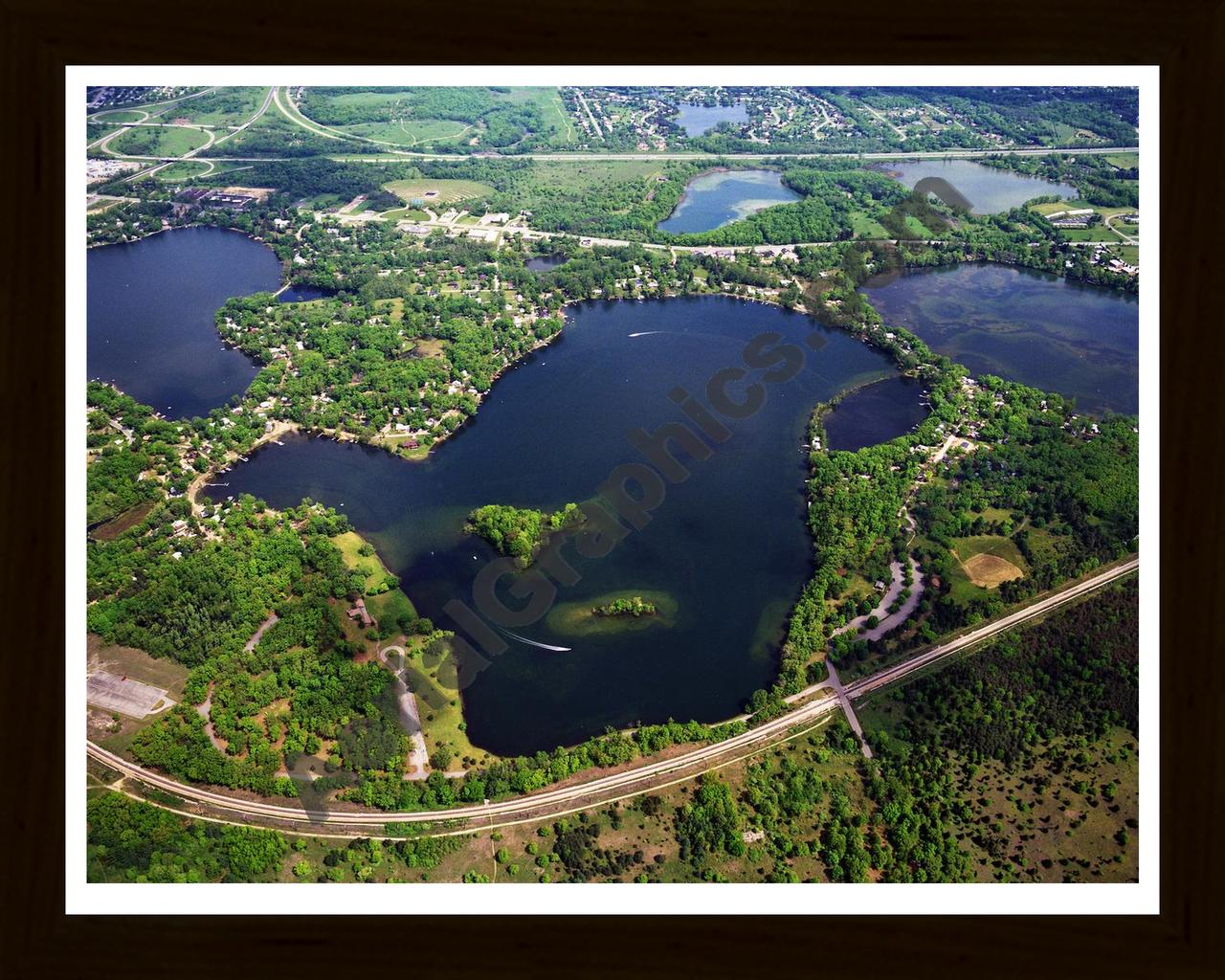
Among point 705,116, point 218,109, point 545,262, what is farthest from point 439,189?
point 705,116

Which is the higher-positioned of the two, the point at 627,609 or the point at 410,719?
the point at 627,609

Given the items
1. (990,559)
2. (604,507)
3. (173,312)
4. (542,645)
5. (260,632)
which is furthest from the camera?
(173,312)

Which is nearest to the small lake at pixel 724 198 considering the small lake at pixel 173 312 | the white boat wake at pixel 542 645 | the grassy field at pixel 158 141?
the small lake at pixel 173 312

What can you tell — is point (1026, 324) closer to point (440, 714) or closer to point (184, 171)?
point (440, 714)

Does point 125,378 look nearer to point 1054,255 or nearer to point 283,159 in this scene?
point 283,159

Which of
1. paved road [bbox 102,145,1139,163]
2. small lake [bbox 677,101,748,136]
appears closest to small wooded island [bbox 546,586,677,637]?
paved road [bbox 102,145,1139,163]
